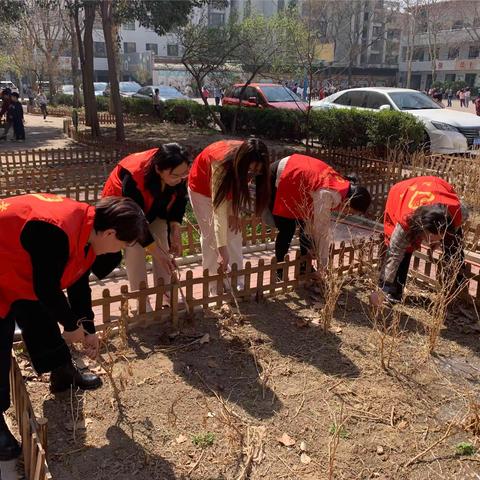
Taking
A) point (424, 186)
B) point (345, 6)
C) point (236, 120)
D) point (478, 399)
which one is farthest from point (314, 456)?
point (345, 6)

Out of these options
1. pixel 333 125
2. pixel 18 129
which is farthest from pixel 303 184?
pixel 18 129

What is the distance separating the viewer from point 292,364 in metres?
3.18

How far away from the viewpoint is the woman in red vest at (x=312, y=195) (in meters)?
3.62

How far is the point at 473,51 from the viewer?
46.5 m

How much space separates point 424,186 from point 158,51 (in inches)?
2339

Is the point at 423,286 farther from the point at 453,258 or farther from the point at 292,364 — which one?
the point at 292,364

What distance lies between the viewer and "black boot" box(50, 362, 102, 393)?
276 centimetres

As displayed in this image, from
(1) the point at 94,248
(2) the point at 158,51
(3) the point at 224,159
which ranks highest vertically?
(2) the point at 158,51

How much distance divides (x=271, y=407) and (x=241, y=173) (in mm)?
1386

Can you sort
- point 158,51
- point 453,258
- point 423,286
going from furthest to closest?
point 158,51
point 423,286
point 453,258

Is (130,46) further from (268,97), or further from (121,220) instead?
(121,220)

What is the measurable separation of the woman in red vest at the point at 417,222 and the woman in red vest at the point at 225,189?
936mm


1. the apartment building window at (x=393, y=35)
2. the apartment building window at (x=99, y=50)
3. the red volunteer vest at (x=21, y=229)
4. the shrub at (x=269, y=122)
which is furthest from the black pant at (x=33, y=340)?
the apartment building window at (x=393, y=35)

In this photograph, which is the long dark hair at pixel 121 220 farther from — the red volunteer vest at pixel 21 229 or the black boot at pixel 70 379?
the black boot at pixel 70 379
